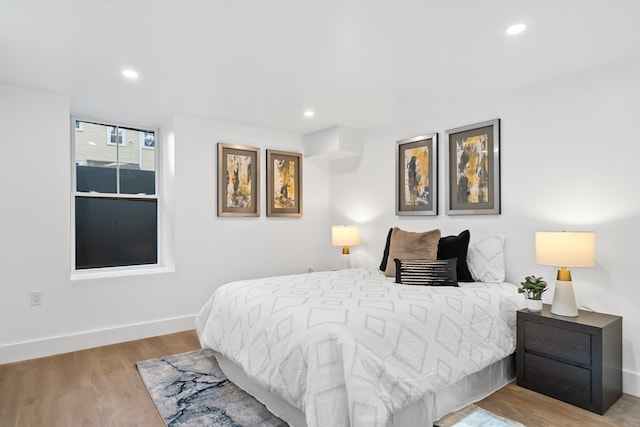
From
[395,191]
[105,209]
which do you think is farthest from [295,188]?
[105,209]

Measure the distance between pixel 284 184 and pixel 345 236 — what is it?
108 centimetres

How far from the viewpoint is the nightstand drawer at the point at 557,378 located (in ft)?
7.75

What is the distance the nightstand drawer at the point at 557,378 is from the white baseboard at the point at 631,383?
0.53 metres

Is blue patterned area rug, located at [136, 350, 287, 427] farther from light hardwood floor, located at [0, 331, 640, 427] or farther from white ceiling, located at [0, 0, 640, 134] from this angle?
white ceiling, located at [0, 0, 640, 134]

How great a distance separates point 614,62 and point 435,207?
1828 mm

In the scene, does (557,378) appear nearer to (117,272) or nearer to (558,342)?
(558,342)

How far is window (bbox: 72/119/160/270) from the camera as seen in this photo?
3.92 meters

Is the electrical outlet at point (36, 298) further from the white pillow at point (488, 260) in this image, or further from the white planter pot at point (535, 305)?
the white planter pot at point (535, 305)

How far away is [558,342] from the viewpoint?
8.14ft

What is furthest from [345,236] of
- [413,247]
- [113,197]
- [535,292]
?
[113,197]

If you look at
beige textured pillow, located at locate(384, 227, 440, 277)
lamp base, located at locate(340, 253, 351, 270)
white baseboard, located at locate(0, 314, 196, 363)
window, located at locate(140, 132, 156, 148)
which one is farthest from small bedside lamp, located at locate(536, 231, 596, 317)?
window, located at locate(140, 132, 156, 148)

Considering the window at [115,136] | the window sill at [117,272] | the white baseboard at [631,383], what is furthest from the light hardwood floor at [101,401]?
the window at [115,136]

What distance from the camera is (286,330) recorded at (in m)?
2.08

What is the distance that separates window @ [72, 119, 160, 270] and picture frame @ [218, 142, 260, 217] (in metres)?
0.79
